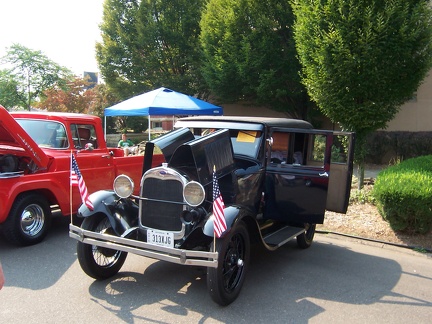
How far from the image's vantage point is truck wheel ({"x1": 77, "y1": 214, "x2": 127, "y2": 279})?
4.16 meters

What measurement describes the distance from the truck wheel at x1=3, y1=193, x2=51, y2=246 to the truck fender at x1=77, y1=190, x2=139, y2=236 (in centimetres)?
161

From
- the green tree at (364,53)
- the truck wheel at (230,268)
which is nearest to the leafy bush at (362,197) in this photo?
the green tree at (364,53)

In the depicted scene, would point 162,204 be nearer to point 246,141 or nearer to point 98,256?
point 98,256

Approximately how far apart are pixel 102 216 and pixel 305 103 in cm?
1381

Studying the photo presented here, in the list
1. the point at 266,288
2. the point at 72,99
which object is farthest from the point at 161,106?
the point at 72,99

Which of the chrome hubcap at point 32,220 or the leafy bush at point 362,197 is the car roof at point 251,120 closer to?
the chrome hubcap at point 32,220

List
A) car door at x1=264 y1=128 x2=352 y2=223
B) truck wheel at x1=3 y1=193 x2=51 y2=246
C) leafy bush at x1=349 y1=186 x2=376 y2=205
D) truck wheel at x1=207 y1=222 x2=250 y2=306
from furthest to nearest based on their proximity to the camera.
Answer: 1. leafy bush at x1=349 y1=186 x2=376 y2=205
2. truck wheel at x1=3 y1=193 x2=51 y2=246
3. car door at x1=264 y1=128 x2=352 y2=223
4. truck wheel at x1=207 y1=222 x2=250 y2=306

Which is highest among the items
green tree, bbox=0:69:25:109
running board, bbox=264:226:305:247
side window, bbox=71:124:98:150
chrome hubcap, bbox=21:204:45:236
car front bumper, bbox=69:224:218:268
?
green tree, bbox=0:69:25:109

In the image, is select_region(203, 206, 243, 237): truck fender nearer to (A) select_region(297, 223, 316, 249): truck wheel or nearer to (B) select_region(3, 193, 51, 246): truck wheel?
(A) select_region(297, 223, 316, 249): truck wheel

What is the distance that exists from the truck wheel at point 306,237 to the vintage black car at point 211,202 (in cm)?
2

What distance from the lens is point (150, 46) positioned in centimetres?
2062

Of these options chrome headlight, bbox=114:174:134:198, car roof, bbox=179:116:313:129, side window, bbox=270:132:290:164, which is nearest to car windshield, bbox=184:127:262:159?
car roof, bbox=179:116:313:129

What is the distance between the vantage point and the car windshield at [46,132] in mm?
6742

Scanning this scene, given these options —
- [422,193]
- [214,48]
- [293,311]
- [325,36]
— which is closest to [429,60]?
[325,36]
